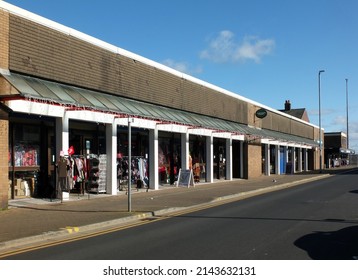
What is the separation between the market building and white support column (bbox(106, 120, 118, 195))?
43mm

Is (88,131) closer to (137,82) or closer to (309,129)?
(137,82)

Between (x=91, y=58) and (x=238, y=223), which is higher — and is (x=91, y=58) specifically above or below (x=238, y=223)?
above

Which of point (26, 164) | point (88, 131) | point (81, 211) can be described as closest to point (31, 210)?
point (81, 211)

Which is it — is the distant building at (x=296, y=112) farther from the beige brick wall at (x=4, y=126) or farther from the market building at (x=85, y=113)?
the beige brick wall at (x=4, y=126)

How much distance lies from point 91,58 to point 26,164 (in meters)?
5.25

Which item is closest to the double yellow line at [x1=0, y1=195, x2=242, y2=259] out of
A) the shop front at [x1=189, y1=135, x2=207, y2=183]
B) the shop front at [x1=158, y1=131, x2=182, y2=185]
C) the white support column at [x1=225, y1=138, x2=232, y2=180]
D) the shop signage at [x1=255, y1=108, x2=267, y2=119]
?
the shop front at [x1=158, y1=131, x2=182, y2=185]

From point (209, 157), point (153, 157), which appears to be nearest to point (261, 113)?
point (209, 157)

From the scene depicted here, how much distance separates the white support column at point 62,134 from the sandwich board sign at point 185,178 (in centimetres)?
991

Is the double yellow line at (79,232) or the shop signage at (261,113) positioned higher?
the shop signage at (261,113)

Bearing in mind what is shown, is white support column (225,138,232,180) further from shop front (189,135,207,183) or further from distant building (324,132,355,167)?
distant building (324,132,355,167)

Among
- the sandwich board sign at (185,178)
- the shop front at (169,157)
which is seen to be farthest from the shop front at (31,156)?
the sandwich board sign at (185,178)

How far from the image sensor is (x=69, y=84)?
18.2 meters

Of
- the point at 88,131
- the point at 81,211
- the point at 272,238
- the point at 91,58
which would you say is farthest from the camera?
the point at 88,131

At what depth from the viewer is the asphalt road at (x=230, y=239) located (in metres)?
8.04
